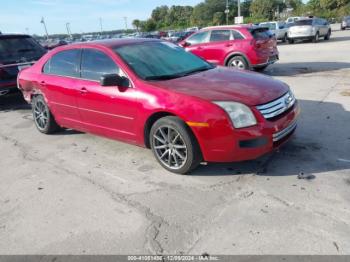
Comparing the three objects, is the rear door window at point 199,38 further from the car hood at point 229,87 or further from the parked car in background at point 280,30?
the parked car in background at point 280,30

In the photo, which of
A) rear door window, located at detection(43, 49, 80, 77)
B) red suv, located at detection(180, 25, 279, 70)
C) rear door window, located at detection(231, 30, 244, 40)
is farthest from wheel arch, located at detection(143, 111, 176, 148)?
rear door window, located at detection(231, 30, 244, 40)

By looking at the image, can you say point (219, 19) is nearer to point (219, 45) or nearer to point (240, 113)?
point (219, 45)

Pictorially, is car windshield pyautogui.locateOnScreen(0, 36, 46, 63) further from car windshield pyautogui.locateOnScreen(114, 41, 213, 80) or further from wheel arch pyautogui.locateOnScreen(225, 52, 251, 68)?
wheel arch pyautogui.locateOnScreen(225, 52, 251, 68)

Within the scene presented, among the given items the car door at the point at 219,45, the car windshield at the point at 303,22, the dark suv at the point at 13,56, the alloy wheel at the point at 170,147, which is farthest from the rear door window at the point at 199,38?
the car windshield at the point at 303,22

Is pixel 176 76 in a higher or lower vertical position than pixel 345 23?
higher

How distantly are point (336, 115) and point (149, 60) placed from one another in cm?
345

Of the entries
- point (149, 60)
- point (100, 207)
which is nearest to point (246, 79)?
point (149, 60)

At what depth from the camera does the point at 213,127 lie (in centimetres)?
380

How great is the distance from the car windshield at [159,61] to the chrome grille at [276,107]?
1274 millimetres

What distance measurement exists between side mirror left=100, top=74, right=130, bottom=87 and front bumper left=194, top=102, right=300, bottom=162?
1205 mm

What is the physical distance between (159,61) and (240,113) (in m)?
1.62

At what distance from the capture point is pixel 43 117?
20.4ft

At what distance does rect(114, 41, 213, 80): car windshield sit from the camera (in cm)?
459

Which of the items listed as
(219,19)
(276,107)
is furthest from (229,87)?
(219,19)
